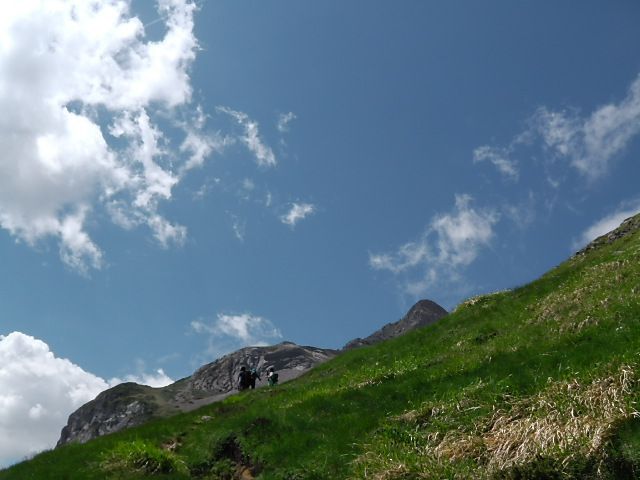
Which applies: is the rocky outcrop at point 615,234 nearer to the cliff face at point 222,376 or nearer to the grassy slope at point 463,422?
the grassy slope at point 463,422

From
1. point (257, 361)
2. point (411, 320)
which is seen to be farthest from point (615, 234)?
point (257, 361)

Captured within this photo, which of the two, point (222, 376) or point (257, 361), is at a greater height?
point (222, 376)

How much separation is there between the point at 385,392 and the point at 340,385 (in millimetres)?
7180

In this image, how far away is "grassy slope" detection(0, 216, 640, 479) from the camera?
12.1m

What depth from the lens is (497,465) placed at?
12.1 metres

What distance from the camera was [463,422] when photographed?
1487 cm

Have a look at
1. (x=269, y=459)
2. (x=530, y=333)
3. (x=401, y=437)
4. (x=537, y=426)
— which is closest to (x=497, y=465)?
(x=537, y=426)

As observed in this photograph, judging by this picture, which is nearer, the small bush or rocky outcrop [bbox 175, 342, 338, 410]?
the small bush

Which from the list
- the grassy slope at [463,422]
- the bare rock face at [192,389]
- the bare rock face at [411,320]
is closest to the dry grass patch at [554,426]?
the grassy slope at [463,422]

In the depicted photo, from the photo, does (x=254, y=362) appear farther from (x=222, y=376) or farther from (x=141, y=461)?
(x=141, y=461)

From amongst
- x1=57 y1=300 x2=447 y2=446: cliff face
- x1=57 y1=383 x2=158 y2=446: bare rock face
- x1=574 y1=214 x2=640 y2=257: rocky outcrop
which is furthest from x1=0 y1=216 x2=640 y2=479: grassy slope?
x1=57 y1=300 x2=447 y2=446: cliff face

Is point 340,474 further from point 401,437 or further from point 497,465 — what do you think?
point 497,465

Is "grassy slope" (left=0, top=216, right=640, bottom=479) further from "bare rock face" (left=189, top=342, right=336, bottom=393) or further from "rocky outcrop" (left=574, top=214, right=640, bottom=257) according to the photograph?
"bare rock face" (left=189, top=342, right=336, bottom=393)

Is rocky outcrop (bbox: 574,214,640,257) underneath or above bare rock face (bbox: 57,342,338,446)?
underneath
